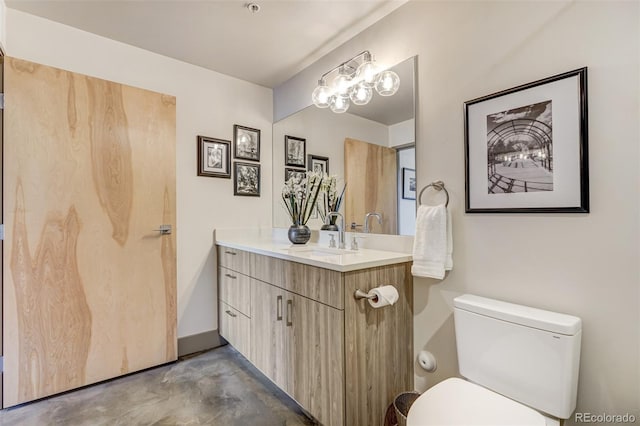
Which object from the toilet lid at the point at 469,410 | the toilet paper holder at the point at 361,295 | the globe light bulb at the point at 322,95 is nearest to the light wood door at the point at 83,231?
the globe light bulb at the point at 322,95

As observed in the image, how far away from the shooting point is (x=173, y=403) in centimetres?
176

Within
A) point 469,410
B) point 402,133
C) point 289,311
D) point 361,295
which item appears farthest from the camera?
point 402,133

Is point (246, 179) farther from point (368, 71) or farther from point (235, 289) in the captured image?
point (368, 71)

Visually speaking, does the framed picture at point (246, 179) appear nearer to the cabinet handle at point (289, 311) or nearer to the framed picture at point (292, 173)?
the framed picture at point (292, 173)

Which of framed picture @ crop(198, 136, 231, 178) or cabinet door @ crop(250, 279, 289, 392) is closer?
cabinet door @ crop(250, 279, 289, 392)

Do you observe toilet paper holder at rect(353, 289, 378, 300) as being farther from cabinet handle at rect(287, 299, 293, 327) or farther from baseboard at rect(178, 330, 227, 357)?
baseboard at rect(178, 330, 227, 357)

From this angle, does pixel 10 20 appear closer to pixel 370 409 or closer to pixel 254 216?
pixel 254 216

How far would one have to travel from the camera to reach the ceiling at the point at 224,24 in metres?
1.76

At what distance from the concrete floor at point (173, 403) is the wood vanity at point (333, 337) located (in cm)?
16

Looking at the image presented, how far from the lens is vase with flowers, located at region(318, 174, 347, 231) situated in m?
2.20

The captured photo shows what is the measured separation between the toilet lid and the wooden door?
869 mm

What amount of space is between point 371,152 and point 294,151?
2.86ft

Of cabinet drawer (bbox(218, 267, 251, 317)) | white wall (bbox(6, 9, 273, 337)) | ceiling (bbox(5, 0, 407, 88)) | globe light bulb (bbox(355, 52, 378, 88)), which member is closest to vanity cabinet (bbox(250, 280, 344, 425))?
cabinet drawer (bbox(218, 267, 251, 317))

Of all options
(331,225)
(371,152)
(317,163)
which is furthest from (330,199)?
(371,152)
